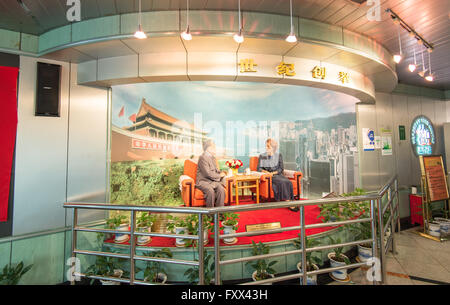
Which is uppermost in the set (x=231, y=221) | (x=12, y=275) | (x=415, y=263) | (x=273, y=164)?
(x=273, y=164)

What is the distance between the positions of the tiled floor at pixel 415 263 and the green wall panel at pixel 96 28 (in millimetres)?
4482

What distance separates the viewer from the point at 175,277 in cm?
235

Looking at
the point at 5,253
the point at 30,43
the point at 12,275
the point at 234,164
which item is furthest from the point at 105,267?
the point at 30,43

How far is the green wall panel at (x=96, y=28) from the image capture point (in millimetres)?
2494

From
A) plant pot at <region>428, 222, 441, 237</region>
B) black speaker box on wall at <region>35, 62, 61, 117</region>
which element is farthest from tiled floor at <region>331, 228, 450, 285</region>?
black speaker box on wall at <region>35, 62, 61, 117</region>

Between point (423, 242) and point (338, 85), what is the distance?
139 inches

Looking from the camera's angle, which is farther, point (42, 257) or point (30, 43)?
point (30, 43)

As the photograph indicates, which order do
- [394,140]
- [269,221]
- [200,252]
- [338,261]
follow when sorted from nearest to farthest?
[200,252] < [338,261] < [269,221] < [394,140]

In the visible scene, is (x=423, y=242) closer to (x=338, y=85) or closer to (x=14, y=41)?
(x=338, y=85)

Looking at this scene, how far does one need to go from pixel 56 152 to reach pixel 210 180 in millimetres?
2582

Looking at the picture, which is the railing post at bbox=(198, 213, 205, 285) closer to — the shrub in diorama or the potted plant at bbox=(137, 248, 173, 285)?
the potted plant at bbox=(137, 248, 173, 285)

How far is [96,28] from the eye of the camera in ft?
8.29

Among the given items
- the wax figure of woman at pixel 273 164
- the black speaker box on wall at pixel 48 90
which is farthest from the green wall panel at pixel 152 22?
the wax figure of woman at pixel 273 164

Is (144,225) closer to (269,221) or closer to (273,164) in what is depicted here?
(269,221)
